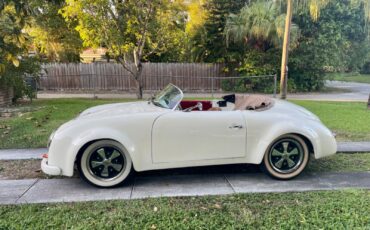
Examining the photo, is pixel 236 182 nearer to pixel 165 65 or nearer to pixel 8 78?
pixel 8 78

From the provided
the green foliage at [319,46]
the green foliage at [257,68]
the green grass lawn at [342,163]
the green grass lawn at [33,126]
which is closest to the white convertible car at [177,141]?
the green grass lawn at [342,163]

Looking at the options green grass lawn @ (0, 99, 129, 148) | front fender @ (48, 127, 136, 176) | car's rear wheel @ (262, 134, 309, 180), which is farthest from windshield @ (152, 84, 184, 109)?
green grass lawn @ (0, 99, 129, 148)

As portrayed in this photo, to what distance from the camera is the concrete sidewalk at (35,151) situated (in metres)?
5.24

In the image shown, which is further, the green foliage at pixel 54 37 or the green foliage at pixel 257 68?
the green foliage at pixel 257 68

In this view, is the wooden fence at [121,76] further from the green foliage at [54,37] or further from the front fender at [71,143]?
the front fender at [71,143]

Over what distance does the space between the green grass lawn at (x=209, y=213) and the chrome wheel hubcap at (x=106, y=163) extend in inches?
19.9

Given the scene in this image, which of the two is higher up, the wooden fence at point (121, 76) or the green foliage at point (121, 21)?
the green foliage at point (121, 21)

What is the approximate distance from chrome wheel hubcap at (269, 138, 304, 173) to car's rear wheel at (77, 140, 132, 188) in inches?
75.2

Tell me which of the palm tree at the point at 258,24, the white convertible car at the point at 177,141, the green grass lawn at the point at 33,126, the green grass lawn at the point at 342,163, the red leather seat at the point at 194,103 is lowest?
the green grass lawn at the point at 342,163

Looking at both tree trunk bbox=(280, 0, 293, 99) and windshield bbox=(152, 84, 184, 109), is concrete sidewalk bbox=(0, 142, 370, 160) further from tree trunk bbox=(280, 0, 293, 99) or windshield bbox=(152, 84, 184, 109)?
tree trunk bbox=(280, 0, 293, 99)

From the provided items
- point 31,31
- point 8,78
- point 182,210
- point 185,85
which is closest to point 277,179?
point 182,210

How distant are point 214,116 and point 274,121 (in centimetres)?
80

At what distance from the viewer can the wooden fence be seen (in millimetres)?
19484

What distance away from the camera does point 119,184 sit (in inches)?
157
